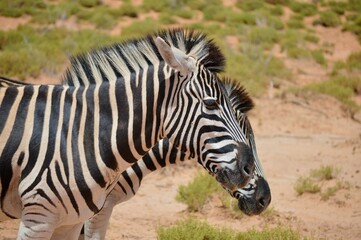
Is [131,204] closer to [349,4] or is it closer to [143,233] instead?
[143,233]

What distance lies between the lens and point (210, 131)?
9.93ft

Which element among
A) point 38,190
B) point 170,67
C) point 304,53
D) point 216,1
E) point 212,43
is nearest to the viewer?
point 38,190

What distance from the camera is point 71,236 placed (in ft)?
11.2

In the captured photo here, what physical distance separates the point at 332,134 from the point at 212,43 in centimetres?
945

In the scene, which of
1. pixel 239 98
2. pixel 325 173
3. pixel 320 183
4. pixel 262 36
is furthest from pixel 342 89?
pixel 239 98

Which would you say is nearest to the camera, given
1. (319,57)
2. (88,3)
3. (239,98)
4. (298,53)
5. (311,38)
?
(239,98)

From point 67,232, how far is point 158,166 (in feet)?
5.19

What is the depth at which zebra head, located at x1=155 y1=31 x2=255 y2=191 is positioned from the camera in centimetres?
300

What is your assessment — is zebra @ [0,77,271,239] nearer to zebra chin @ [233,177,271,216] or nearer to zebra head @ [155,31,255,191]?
zebra chin @ [233,177,271,216]

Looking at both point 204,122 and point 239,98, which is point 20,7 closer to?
point 239,98

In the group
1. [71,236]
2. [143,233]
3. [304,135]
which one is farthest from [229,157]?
[304,135]

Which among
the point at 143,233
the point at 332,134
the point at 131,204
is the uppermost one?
the point at 143,233

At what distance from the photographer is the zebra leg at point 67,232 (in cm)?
333

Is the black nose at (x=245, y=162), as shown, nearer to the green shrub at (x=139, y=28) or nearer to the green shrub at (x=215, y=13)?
the green shrub at (x=139, y=28)
